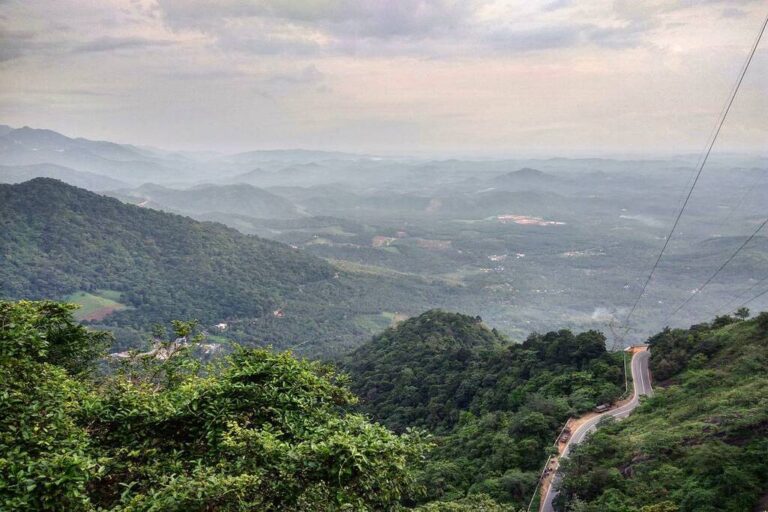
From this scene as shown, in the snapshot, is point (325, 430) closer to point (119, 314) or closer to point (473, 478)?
point (473, 478)

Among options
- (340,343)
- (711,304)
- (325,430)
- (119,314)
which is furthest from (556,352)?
(711,304)

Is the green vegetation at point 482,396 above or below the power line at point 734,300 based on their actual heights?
above

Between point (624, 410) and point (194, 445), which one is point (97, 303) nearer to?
point (624, 410)

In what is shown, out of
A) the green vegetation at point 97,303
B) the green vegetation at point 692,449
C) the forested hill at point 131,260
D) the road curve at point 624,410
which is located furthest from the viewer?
the forested hill at point 131,260

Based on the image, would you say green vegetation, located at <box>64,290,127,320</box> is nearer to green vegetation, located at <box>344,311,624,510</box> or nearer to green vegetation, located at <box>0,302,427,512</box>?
green vegetation, located at <box>344,311,624,510</box>

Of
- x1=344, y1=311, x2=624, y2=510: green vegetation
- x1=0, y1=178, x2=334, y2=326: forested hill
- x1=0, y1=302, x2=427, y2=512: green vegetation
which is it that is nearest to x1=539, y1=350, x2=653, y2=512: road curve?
x1=344, y1=311, x2=624, y2=510: green vegetation

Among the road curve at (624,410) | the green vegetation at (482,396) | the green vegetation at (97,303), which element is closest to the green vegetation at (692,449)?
the road curve at (624,410)

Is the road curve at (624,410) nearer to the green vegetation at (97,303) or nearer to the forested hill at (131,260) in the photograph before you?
the forested hill at (131,260)

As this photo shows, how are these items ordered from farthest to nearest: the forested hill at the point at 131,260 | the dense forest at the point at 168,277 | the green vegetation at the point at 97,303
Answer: the forested hill at the point at 131,260 < the dense forest at the point at 168,277 < the green vegetation at the point at 97,303
